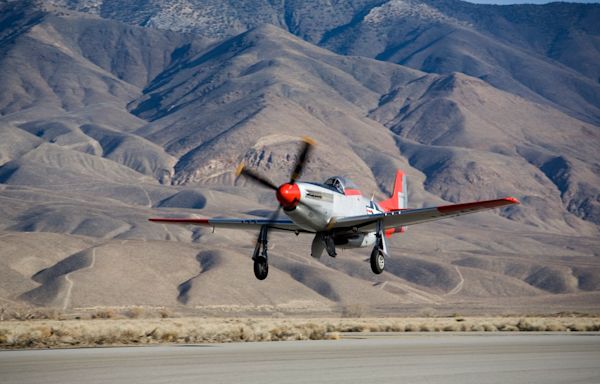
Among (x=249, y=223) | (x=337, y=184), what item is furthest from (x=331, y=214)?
(x=249, y=223)

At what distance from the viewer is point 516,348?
3162cm

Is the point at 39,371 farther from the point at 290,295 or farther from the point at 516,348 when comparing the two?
the point at 290,295

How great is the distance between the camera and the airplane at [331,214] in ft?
114

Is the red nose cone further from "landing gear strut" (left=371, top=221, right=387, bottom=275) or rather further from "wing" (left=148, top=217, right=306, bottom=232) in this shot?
"landing gear strut" (left=371, top=221, right=387, bottom=275)

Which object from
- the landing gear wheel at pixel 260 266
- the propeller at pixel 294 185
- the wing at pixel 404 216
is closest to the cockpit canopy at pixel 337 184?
the wing at pixel 404 216

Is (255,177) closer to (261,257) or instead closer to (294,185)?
(294,185)

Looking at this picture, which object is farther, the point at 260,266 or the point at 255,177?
the point at 260,266

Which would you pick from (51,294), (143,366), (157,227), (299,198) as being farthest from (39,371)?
(157,227)

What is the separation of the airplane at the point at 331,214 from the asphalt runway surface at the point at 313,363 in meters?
5.41

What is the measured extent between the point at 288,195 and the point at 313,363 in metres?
10.3

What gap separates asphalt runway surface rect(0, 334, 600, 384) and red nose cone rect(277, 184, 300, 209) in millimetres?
5448

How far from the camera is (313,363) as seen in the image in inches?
997

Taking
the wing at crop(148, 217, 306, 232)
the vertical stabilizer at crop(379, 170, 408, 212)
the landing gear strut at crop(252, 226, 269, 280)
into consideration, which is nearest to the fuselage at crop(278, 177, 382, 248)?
the wing at crop(148, 217, 306, 232)

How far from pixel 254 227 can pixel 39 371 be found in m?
20.3
